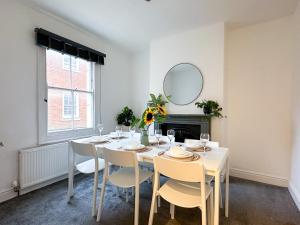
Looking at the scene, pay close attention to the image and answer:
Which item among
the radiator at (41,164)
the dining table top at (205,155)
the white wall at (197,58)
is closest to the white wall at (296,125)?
the white wall at (197,58)

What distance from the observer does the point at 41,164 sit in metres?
2.46

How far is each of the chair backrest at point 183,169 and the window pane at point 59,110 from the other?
2.06 m

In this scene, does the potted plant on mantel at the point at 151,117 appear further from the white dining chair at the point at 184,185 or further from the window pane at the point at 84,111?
the window pane at the point at 84,111

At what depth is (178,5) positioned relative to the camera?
2.42 meters

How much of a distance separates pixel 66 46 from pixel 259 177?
3785mm

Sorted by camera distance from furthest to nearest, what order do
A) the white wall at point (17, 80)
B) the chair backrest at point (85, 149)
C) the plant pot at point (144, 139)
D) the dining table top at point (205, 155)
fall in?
the white wall at point (17, 80), the plant pot at point (144, 139), the chair backrest at point (85, 149), the dining table top at point (205, 155)

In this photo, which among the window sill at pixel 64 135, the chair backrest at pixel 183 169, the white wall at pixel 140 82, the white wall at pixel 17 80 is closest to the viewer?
the chair backrest at pixel 183 169

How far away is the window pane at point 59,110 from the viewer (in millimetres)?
2719

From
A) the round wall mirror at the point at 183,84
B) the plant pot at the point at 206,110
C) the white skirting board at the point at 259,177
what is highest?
the round wall mirror at the point at 183,84

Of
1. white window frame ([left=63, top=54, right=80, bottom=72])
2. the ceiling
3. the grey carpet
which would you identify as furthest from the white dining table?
the ceiling

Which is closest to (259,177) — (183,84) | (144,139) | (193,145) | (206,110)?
(206,110)

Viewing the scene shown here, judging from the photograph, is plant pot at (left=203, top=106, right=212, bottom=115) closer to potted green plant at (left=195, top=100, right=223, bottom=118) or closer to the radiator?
potted green plant at (left=195, top=100, right=223, bottom=118)

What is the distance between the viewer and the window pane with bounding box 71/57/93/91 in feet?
10.1

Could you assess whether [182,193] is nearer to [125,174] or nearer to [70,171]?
[125,174]
